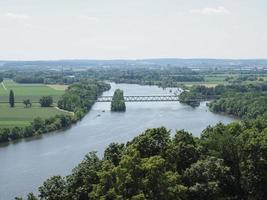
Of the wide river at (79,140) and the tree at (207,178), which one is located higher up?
the tree at (207,178)

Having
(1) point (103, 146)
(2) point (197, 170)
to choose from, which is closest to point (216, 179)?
(2) point (197, 170)

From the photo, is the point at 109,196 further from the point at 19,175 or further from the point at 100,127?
the point at 100,127

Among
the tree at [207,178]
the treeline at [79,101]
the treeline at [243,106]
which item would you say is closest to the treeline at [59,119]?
the treeline at [79,101]

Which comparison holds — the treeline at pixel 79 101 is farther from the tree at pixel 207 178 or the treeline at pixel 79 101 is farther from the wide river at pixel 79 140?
the tree at pixel 207 178

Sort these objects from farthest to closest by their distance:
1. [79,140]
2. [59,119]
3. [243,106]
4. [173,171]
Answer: [243,106] → [59,119] → [79,140] → [173,171]

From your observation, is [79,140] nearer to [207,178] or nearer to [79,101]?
[79,101]

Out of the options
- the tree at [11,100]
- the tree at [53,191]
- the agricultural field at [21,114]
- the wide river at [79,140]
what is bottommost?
the wide river at [79,140]

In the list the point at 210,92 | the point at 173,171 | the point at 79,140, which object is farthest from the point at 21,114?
the point at 173,171
